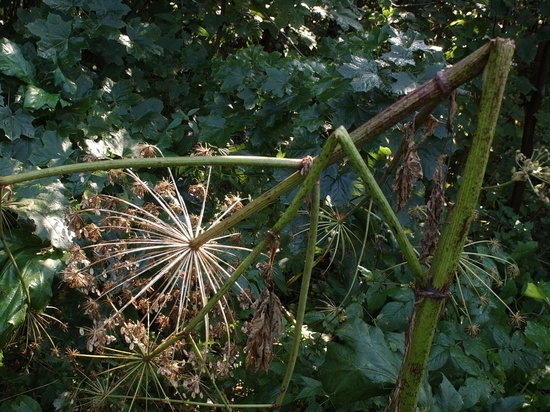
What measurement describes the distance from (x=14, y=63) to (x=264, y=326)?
2064 mm

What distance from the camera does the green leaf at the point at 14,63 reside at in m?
2.68

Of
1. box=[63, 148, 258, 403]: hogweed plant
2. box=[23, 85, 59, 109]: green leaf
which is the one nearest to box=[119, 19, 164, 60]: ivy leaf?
box=[23, 85, 59, 109]: green leaf

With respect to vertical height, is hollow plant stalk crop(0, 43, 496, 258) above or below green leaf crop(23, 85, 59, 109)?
above

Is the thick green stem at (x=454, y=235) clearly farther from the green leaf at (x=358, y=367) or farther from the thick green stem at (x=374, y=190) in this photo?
the green leaf at (x=358, y=367)

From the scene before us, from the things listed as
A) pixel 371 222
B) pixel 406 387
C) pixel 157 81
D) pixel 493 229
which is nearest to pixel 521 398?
pixel 371 222

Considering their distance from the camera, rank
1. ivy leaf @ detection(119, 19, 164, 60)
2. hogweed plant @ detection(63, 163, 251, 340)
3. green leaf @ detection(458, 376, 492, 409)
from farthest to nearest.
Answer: ivy leaf @ detection(119, 19, 164, 60)
green leaf @ detection(458, 376, 492, 409)
hogweed plant @ detection(63, 163, 251, 340)

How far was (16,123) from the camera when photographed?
2.66 meters

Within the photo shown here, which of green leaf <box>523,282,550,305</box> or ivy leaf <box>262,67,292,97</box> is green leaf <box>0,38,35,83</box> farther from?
green leaf <box>523,282,550,305</box>

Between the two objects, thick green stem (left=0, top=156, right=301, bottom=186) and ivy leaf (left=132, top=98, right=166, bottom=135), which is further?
ivy leaf (left=132, top=98, right=166, bottom=135)

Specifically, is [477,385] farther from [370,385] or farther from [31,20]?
[31,20]

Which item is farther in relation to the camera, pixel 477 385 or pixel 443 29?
pixel 443 29

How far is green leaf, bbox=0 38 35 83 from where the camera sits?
8.80 ft

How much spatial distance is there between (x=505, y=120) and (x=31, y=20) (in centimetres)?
341

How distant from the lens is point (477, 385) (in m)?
2.06
